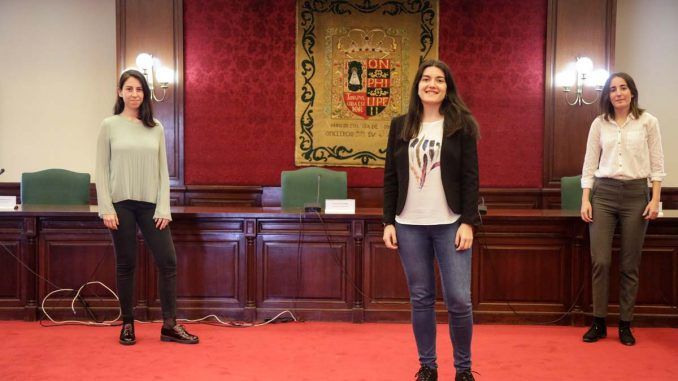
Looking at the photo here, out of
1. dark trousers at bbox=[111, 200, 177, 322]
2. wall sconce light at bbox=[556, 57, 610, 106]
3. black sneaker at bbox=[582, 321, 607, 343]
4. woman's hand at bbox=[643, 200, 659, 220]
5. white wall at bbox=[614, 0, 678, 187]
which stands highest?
white wall at bbox=[614, 0, 678, 187]

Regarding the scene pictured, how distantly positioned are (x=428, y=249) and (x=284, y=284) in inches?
67.6

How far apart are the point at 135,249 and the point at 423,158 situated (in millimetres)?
1702

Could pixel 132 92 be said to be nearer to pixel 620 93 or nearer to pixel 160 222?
pixel 160 222

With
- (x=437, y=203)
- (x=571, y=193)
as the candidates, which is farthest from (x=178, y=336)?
(x=571, y=193)

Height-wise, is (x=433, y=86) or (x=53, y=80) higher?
(x=53, y=80)

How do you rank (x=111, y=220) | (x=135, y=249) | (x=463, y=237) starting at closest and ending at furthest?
(x=463, y=237)
(x=111, y=220)
(x=135, y=249)

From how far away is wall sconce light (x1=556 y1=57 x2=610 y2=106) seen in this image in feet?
18.0

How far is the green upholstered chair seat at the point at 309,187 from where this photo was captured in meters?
4.57

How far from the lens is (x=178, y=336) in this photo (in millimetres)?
3240

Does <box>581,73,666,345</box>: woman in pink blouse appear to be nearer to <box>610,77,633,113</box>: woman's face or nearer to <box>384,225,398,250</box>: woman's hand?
<box>610,77,633,113</box>: woman's face

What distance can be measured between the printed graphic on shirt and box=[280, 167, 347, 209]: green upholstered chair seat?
2271mm

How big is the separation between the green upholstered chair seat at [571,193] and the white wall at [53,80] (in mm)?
4375

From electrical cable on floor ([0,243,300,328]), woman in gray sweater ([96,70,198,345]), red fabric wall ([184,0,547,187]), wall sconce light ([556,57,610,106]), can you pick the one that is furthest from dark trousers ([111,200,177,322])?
wall sconce light ([556,57,610,106])

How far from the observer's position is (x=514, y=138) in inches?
225
